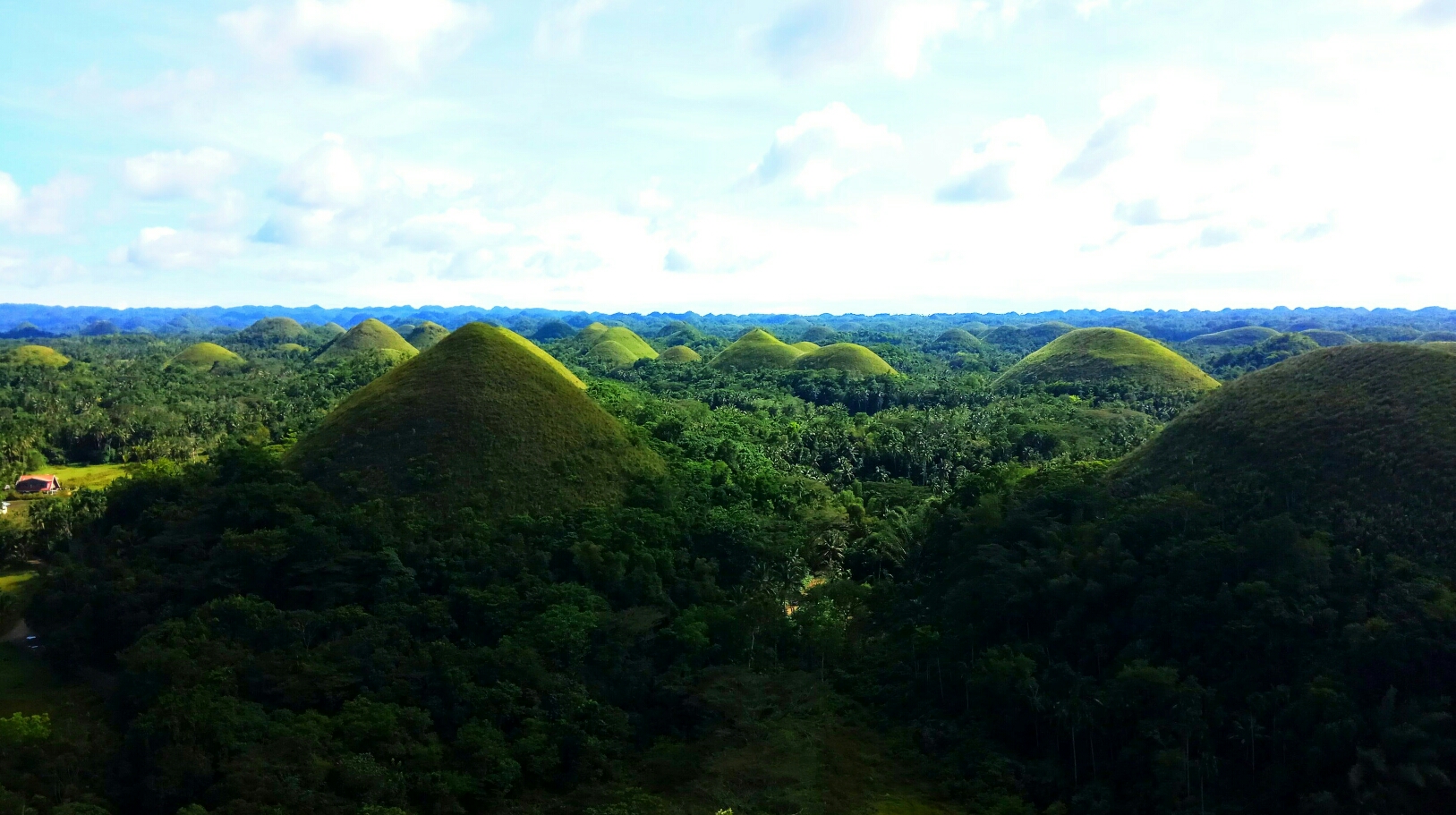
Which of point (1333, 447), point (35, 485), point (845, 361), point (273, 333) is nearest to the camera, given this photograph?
point (1333, 447)

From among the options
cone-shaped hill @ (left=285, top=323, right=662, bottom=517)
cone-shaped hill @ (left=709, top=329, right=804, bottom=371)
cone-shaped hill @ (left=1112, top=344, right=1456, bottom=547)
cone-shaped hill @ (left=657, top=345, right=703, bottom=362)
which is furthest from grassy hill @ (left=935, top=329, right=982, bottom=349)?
cone-shaped hill @ (left=285, top=323, right=662, bottom=517)

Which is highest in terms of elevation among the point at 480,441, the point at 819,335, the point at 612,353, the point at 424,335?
the point at 424,335

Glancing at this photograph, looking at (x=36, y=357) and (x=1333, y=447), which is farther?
(x=36, y=357)

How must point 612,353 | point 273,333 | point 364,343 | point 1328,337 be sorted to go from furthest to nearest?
point 273,333
point 1328,337
point 612,353
point 364,343

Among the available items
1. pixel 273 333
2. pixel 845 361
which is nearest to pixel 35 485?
pixel 845 361

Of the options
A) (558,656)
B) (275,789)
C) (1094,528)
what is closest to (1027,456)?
(1094,528)

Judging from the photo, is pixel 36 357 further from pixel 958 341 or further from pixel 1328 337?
pixel 1328 337

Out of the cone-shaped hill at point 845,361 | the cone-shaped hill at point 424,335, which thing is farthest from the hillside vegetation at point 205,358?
the cone-shaped hill at point 845,361

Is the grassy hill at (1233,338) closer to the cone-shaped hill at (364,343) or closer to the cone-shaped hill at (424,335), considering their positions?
the cone-shaped hill at (424,335)
